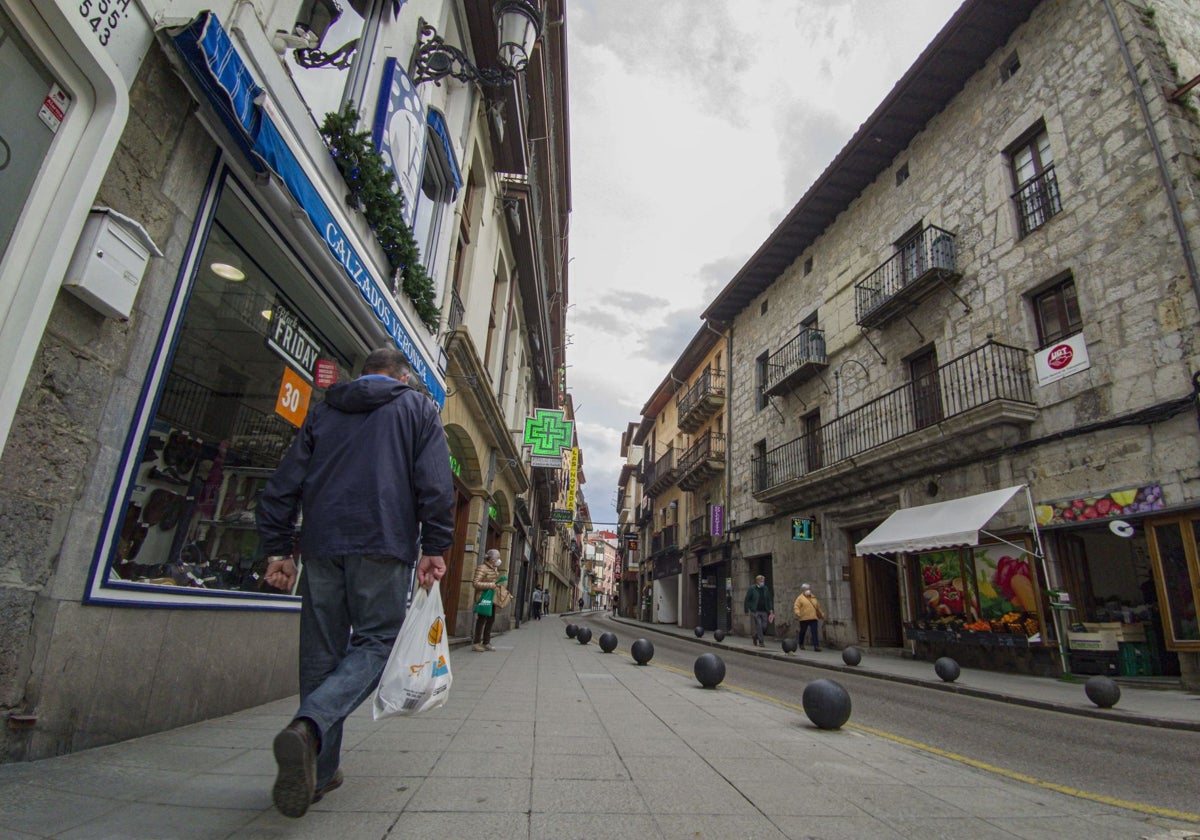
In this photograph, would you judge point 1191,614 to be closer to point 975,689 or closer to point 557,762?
point 975,689

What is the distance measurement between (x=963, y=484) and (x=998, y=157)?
6.75 metres

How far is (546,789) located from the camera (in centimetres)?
258

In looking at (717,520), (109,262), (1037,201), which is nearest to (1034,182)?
(1037,201)

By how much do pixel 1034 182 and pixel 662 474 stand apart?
21994mm

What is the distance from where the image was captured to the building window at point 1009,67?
39.9 feet

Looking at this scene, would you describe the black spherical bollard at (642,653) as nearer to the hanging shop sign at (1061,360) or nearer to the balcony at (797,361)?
the hanging shop sign at (1061,360)

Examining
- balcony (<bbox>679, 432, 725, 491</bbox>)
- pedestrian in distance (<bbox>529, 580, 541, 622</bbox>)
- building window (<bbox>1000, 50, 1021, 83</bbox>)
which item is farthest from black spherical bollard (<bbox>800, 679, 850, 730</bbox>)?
pedestrian in distance (<bbox>529, 580, 541, 622</bbox>)

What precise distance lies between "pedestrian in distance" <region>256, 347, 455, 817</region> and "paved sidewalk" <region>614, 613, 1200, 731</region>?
738 cm

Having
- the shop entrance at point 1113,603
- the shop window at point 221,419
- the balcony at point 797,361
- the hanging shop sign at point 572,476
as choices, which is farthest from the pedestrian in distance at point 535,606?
the shop window at point 221,419

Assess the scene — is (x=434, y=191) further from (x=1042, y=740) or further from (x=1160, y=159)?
(x=1160, y=159)

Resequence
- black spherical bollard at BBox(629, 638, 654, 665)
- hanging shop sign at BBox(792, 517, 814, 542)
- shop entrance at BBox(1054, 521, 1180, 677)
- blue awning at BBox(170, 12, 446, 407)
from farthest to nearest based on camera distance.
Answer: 1. hanging shop sign at BBox(792, 517, 814, 542)
2. shop entrance at BBox(1054, 521, 1180, 677)
3. black spherical bollard at BBox(629, 638, 654, 665)
4. blue awning at BBox(170, 12, 446, 407)

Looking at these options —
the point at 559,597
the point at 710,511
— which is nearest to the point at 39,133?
the point at 710,511

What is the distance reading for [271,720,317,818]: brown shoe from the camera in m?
1.88

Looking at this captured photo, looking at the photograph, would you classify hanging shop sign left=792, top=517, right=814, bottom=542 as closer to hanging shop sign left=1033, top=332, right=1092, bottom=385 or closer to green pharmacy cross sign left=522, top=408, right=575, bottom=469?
green pharmacy cross sign left=522, top=408, right=575, bottom=469
